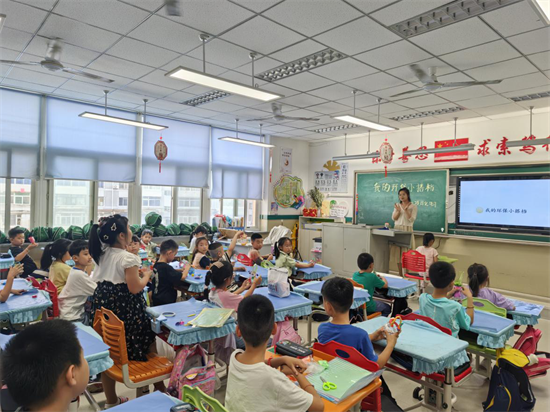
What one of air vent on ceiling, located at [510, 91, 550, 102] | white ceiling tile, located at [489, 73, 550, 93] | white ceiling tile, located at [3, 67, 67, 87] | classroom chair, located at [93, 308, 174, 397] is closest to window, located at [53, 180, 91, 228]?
white ceiling tile, located at [3, 67, 67, 87]

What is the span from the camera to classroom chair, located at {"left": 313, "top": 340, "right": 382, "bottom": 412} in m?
1.74

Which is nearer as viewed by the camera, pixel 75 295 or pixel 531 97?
pixel 75 295

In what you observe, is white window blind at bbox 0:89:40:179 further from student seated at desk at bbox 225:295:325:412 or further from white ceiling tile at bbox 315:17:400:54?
student seated at desk at bbox 225:295:325:412

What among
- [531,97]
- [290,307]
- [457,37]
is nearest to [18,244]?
[290,307]

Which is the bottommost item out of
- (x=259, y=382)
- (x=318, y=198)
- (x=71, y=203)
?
(x=259, y=382)

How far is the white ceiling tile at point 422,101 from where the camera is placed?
207 inches

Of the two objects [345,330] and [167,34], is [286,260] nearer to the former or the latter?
[345,330]

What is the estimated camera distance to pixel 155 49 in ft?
12.8

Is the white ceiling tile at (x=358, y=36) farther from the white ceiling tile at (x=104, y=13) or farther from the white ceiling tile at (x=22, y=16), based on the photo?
the white ceiling tile at (x=22, y=16)

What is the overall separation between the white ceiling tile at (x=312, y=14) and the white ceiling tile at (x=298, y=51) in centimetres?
30

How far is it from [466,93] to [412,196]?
103 inches

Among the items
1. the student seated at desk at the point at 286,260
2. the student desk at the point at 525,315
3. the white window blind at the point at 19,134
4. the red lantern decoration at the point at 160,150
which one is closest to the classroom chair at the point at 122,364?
the student seated at desk at the point at 286,260

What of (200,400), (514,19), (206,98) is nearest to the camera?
(200,400)

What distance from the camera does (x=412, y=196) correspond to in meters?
7.23
